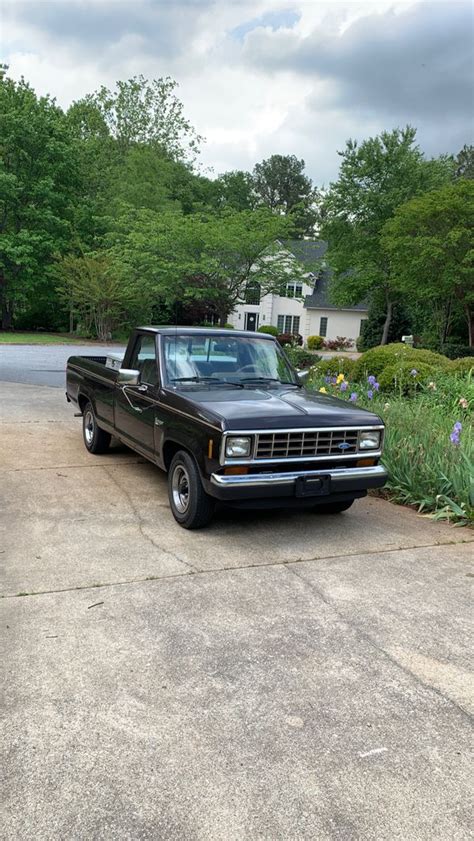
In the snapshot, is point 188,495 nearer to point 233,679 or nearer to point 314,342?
point 233,679

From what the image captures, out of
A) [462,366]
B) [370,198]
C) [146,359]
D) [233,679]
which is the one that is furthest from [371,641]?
[370,198]

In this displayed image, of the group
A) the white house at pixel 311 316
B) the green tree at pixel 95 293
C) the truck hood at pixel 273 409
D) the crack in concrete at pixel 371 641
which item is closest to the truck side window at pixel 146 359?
the truck hood at pixel 273 409

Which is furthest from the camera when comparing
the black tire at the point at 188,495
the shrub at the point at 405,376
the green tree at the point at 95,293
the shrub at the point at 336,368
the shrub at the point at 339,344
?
the shrub at the point at 339,344

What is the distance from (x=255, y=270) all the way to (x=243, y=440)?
15.0m

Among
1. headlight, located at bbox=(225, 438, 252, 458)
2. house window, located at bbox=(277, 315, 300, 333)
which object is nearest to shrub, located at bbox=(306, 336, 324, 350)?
house window, located at bbox=(277, 315, 300, 333)

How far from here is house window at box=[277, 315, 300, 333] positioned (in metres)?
49.7

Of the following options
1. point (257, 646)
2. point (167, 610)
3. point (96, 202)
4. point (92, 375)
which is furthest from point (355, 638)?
point (96, 202)

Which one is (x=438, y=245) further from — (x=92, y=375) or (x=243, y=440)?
(x=243, y=440)

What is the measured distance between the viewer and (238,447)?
4398 millimetres

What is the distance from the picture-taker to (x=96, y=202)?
38.4 m

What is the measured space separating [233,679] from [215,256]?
16487mm

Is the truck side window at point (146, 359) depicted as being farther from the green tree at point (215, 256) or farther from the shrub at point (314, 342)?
the shrub at point (314, 342)

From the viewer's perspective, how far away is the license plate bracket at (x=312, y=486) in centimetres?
453

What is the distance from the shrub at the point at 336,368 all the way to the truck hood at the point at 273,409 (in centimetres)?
569
